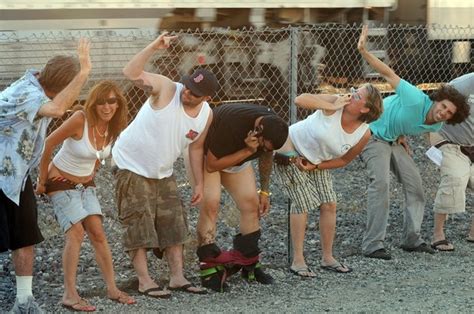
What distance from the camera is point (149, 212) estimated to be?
6508 millimetres

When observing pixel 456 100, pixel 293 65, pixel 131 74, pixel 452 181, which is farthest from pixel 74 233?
pixel 452 181

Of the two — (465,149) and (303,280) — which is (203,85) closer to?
(303,280)

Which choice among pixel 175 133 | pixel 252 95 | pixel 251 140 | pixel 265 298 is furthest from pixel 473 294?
pixel 252 95

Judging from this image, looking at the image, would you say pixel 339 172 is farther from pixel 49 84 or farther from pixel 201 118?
pixel 49 84

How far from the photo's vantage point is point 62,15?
42.1 ft

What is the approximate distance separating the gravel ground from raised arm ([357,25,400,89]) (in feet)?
4.47

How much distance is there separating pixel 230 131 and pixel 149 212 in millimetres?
742

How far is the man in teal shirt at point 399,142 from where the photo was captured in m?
7.59

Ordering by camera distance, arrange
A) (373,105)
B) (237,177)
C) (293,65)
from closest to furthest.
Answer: (237,177) → (373,105) → (293,65)

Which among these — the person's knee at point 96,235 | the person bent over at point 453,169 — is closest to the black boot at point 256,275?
the person's knee at point 96,235

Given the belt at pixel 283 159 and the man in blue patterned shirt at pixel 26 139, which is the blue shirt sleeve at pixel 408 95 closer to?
the belt at pixel 283 159

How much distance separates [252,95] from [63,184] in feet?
24.3

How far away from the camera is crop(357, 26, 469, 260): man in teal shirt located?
24.9ft

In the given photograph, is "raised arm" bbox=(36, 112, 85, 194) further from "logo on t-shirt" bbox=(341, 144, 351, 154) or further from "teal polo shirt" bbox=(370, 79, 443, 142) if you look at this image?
"teal polo shirt" bbox=(370, 79, 443, 142)
